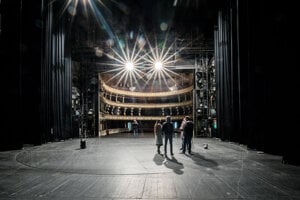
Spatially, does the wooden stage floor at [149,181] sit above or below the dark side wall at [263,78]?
below

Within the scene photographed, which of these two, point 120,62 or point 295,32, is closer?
point 295,32

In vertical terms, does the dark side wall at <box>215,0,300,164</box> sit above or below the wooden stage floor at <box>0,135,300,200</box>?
above

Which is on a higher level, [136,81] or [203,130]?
[136,81]

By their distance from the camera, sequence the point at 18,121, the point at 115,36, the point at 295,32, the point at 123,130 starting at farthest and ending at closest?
the point at 123,130
the point at 115,36
the point at 18,121
the point at 295,32

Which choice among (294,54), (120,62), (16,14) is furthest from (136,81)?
(294,54)

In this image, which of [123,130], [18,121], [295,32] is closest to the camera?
[295,32]

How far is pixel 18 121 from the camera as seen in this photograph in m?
16.6

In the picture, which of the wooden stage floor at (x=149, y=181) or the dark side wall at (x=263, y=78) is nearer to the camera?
the wooden stage floor at (x=149, y=181)

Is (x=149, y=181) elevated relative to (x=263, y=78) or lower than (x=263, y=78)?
lower

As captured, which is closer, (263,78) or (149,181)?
(149,181)

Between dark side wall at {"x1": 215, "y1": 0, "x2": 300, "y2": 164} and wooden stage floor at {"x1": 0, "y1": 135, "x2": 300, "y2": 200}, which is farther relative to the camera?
dark side wall at {"x1": 215, "y1": 0, "x2": 300, "y2": 164}

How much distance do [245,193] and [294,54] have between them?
6.53 m

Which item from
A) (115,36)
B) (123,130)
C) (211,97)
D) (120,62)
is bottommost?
(123,130)

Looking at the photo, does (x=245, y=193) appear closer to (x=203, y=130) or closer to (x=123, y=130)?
(x=203, y=130)
